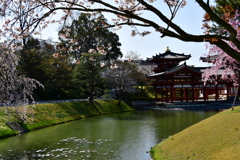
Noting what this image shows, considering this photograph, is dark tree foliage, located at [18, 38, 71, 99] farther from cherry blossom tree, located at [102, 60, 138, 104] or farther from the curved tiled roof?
the curved tiled roof

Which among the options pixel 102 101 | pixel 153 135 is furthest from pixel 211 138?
pixel 102 101

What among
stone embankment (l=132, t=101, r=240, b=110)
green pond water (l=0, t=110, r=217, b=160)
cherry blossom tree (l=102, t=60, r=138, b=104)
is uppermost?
cherry blossom tree (l=102, t=60, r=138, b=104)

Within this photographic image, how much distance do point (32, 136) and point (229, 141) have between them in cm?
1232

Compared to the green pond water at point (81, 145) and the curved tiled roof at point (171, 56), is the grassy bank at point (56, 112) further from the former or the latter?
the curved tiled roof at point (171, 56)

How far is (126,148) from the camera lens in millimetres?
12125

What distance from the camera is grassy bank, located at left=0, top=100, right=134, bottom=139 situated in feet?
60.2

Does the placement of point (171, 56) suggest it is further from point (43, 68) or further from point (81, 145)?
point (81, 145)

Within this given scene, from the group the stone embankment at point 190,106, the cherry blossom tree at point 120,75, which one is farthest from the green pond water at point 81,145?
the cherry blossom tree at point 120,75

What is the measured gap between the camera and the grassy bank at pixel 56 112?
60.2 ft

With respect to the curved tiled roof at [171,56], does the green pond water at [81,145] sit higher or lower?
lower

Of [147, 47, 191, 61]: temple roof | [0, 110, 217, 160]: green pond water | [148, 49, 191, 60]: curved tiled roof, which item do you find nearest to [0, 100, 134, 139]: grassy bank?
[0, 110, 217, 160]: green pond water

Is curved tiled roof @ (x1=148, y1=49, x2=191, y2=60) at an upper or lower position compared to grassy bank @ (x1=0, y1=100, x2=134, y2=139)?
upper

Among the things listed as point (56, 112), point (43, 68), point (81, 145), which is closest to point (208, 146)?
point (81, 145)

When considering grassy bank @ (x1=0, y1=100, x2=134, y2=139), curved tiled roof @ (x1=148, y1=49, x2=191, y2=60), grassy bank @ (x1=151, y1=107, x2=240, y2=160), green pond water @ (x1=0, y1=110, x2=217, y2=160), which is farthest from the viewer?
curved tiled roof @ (x1=148, y1=49, x2=191, y2=60)
